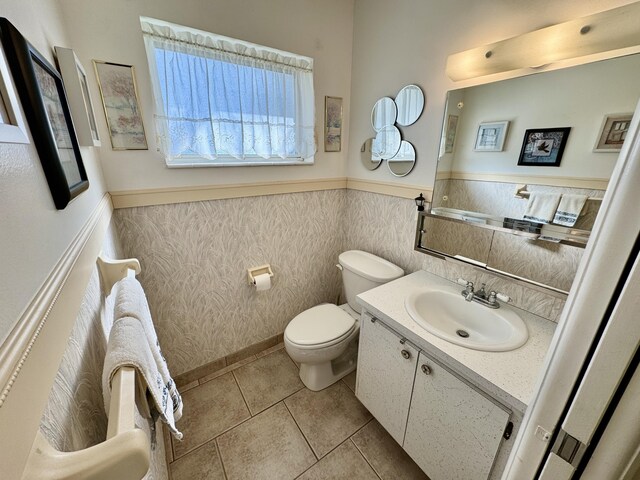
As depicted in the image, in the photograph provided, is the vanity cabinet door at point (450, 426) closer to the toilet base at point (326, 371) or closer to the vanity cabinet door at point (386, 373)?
the vanity cabinet door at point (386, 373)

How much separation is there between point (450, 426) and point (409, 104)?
61.4 inches

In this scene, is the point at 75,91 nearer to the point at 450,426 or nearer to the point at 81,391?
the point at 81,391

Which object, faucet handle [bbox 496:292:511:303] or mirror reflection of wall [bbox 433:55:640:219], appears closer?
mirror reflection of wall [bbox 433:55:640:219]

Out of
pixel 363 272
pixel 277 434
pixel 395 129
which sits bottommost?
pixel 277 434

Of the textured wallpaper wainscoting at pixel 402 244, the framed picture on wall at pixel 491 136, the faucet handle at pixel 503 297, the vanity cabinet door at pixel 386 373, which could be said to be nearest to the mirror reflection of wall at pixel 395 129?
the textured wallpaper wainscoting at pixel 402 244

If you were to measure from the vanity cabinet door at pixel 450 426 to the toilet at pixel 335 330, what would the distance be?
557 millimetres

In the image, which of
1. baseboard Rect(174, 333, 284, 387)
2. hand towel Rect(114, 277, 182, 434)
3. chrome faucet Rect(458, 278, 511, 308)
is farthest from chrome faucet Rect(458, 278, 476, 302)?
baseboard Rect(174, 333, 284, 387)

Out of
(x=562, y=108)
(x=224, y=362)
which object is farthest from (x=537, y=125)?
(x=224, y=362)

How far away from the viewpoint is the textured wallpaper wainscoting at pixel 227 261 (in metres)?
1.45

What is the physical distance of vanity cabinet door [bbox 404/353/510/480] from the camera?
902 millimetres

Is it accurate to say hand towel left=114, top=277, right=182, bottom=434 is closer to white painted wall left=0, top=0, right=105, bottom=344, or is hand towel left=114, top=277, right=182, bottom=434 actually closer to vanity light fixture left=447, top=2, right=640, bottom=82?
white painted wall left=0, top=0, right=105, bottom=344

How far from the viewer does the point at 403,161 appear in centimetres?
159

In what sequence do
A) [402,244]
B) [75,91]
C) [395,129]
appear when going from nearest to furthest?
[75,91] < [395,129] < [402,244]

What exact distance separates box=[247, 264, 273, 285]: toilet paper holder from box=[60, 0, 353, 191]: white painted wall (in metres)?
0.58
